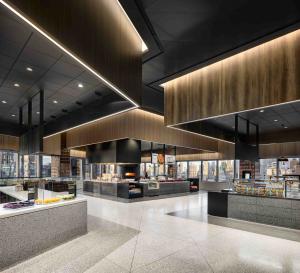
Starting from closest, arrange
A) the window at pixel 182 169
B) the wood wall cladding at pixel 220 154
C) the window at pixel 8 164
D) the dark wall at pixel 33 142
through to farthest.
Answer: the dark wall at pixel 33 142 < the window at pixel 8 164 < the wood wall cladding at pixel 220 154 < the window at pixel 182 169

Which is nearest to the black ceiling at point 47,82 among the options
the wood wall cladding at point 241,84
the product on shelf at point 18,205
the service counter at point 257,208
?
the wood wall cladding at point 241,84

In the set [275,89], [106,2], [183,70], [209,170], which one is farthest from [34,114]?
[209,170]

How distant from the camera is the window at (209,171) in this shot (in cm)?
1609

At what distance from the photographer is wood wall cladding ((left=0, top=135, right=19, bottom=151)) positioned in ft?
37.7

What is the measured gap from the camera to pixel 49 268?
3102 millimetres

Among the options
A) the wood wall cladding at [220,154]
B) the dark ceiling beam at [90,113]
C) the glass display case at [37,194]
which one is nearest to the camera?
the glass display case at [37,194]

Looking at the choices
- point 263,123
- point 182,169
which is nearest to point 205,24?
point 263,123

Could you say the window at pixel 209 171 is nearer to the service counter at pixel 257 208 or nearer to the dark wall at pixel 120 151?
the dark wall at pixel 120 151

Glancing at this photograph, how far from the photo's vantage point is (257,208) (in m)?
5.85

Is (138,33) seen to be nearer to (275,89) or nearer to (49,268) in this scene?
(275,89)

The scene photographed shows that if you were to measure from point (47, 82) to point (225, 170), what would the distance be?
13324mm

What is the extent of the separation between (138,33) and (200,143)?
10621mm

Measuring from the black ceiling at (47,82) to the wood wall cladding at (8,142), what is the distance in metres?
2.49

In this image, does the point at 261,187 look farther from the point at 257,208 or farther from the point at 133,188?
the point at 133,188
